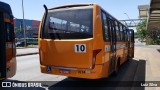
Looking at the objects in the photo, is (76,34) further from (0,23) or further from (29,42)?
(29,42)

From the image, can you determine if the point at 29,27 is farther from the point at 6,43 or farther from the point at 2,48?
the point at 2,48

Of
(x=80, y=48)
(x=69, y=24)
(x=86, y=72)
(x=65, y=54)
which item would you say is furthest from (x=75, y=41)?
(x=86, y=72)

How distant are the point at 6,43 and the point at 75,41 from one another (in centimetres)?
223

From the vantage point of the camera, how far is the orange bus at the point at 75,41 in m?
8.16

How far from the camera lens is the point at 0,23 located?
314 inches

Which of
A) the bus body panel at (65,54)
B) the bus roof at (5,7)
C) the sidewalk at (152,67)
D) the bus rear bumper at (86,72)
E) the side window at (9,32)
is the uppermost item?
the bus roof at (5,7)

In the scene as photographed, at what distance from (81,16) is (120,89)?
2820mm

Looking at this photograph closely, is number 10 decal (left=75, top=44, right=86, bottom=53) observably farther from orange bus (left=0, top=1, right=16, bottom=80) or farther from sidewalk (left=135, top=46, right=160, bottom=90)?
sidewalk (left=135, top=46, right=160, bottom=90)

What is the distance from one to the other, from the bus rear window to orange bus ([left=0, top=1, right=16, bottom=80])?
112 centimetres

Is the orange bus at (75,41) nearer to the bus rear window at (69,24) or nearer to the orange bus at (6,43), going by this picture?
the bus rear window at (69,24)

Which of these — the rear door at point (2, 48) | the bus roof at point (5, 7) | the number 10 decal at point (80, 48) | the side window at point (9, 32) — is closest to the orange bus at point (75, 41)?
the number 10 decal at point (80, 48)

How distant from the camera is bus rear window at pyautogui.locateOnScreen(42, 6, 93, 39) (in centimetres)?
834

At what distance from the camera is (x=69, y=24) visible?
858 centimetres

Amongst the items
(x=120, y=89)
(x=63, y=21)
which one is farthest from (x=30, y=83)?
(x=120, y=89)
